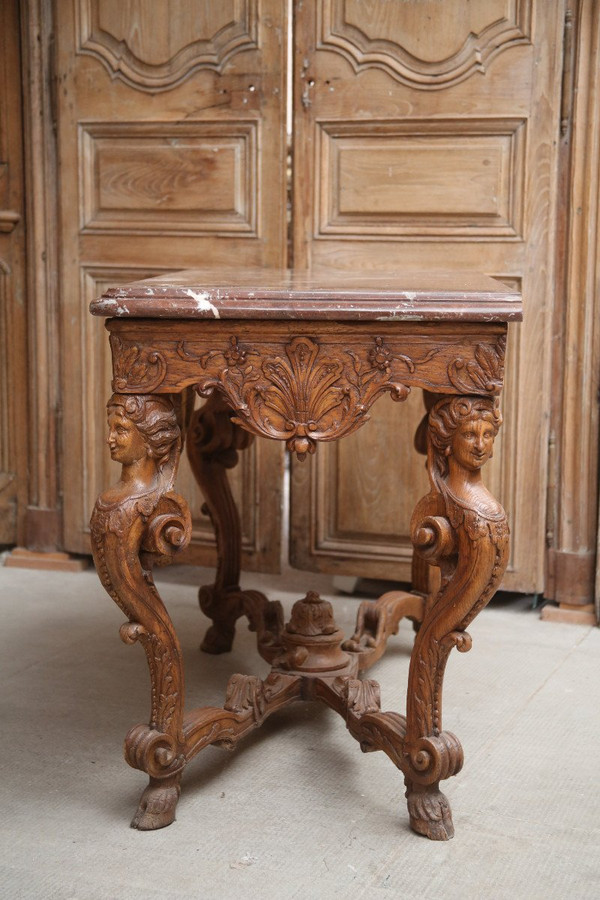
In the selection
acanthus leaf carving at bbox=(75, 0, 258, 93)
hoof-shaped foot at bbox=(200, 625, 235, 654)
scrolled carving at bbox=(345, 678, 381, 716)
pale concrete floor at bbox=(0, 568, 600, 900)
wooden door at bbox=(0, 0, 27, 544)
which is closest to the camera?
pale concrete floor at bbox=(0, 568, 600, 900)

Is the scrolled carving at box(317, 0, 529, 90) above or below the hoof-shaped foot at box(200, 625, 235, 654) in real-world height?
above

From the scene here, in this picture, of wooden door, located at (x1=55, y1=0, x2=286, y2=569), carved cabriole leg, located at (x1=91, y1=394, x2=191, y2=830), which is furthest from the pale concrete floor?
wooden door, located at (x1=55, y1=0, x2=286, y2=569)

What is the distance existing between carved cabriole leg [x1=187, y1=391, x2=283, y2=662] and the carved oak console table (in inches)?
31.2

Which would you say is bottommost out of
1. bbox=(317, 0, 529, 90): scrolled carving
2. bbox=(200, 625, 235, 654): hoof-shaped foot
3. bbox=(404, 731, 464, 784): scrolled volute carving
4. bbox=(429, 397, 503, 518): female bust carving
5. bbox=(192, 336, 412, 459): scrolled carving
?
bbox=(200, 625, 235, 654): hoof-shaped foot

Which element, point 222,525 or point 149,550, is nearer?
point 149,550

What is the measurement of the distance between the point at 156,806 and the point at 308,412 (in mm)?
799

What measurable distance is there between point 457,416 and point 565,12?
1.84 metres

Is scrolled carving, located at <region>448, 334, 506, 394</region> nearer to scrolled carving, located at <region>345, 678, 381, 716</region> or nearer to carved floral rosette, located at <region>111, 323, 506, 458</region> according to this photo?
carved floral rosette, located at <region>111, 323, 506, 458</region>

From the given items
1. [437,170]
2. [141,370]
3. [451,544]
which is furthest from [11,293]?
[451,544]

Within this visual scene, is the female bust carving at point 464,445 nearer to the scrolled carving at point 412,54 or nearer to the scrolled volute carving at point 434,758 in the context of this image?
the scrolled volute carving at point 434,758

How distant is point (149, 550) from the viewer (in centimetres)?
217

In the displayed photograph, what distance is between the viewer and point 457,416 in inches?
81.9

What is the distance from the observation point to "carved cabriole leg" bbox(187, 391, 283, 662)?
305 cm

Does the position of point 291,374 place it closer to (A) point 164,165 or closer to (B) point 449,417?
(B) point 449,417
